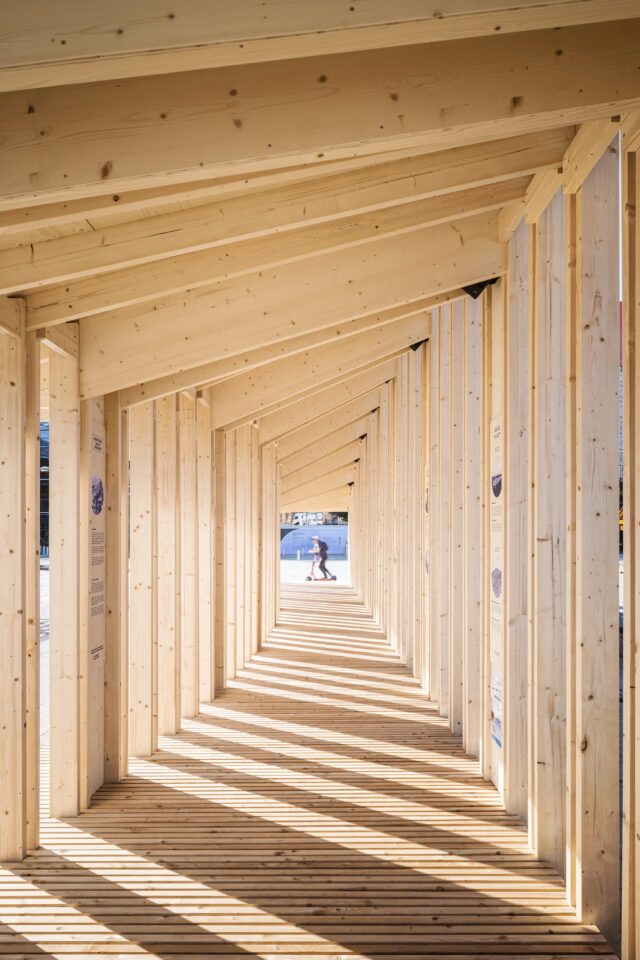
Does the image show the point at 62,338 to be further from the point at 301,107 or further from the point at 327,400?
the point at 327,400

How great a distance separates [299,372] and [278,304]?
2.55 meters

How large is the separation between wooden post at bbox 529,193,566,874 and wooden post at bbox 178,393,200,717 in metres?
3.52

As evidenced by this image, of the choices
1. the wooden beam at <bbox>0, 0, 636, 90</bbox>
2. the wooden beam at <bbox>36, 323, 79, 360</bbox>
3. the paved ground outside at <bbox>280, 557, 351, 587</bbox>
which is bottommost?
the paved ground outside at <bbox>280, 557, 351, 587</bbox>

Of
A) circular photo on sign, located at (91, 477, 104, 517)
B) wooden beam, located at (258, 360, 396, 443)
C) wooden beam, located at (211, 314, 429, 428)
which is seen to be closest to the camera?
circular photo on sign, located at (91, 477, 104, 517)

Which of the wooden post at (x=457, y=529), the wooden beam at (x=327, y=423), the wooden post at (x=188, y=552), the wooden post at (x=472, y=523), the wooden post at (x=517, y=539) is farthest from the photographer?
the wooden beam at (x=327, y=423)

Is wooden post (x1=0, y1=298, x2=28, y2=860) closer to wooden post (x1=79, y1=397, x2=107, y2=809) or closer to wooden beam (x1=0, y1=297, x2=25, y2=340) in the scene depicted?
wooden beam (x1=0, y1=297, x2=25, y2=340)

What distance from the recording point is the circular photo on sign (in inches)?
205

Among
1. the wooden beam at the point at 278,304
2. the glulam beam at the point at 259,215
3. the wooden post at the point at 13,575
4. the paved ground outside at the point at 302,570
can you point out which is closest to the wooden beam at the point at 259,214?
the glulam beam at the point at 259,215

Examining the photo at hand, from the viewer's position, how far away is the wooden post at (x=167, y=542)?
6609mm

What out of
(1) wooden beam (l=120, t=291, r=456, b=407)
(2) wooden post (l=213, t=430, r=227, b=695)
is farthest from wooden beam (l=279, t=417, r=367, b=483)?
(1) wooden beam (l=120, t=291, r=456, b=407)

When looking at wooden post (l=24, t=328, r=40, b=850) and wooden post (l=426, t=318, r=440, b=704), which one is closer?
wooden post (l=24, t=328, r=40, b=850)

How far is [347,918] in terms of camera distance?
12.1ft

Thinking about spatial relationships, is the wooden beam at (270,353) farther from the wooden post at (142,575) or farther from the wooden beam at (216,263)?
the wooden beam at (216,263)

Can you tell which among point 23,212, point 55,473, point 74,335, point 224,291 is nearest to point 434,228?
point 224,291
